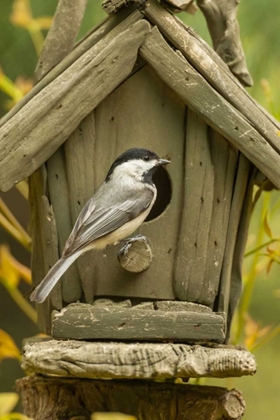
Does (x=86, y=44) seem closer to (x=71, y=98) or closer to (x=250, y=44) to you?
(x=71, y=98)

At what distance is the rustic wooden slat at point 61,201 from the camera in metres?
2.70

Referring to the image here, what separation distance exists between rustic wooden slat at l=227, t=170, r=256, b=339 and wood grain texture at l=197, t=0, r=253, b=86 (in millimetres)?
526

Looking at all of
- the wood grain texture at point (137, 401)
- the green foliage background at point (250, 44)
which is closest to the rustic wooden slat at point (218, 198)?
the wood grain texture at point (137, 401)

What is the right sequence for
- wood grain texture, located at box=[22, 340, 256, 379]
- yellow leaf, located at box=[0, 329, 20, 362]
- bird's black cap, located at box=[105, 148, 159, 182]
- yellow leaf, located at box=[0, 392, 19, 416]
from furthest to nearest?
yellow leaf, located at box=[0, 329, 20, 362] → bird's black cap, located at box=[105, 148, 159, 182] → wood grain texture, located at box=[22, 340, 256, 379] → yellow leaf, located at box=[0, 392, 19, 416]

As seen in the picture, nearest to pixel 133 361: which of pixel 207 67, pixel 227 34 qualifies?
pixel 207 67

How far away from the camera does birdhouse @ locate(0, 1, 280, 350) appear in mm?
2627

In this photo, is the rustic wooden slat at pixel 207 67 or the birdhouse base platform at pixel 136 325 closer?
the birdhouse base platform at pixel 136 325

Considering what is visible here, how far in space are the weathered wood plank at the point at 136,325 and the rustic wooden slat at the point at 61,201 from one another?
194 mm

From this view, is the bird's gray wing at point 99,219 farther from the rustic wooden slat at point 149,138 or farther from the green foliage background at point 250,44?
the green foliage background at point 250,44

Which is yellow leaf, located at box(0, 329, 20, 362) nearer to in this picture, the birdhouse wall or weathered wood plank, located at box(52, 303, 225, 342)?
the birdhouse wall

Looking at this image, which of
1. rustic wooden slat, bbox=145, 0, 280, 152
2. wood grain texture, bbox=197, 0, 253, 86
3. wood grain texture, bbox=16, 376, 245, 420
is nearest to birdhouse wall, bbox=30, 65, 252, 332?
rustic wooden slat, bbox=145, 0, 280, 152

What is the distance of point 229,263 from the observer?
2787 millimetres

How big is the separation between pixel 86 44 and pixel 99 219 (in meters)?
0.60

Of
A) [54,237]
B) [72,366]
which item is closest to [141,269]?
[54,237]
